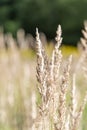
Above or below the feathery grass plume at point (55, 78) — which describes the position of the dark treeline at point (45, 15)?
above

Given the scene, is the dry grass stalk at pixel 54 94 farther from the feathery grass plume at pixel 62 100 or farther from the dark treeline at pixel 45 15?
the dark treeline at pixel 45 15

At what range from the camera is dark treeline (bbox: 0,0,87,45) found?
81.4 ft

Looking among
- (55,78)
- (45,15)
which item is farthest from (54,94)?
(45,15)

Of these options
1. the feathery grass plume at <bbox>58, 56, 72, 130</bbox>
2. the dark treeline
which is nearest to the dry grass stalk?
the feathery grass plume at <bbox>58, 56, 72, 130</bbox>

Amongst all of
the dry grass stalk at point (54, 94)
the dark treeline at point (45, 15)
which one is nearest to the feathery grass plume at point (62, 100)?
the dry grass stalk at point (54, 94)

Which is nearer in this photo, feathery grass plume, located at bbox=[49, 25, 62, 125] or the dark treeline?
feathery grass plume, located at bbox=[49, 25, 62, 125]

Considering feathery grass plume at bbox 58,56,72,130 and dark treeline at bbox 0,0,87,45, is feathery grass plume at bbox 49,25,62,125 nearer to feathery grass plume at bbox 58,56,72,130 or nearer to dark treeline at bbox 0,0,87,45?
feathery grass plume at bbox 58,56,72,130

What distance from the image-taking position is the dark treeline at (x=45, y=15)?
24812 millimetres

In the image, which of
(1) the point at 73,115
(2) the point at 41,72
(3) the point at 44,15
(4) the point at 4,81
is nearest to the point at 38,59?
(2) the point at 41,72

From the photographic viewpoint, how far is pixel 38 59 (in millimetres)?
1766

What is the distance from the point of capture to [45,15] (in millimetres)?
25672

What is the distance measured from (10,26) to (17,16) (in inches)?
86.6

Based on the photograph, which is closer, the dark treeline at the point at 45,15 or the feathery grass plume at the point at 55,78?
the feathery grass plume at the point at 55,78

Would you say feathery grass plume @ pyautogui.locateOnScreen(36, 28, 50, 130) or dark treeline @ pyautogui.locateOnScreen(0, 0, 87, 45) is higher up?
dark treeline @ pyautogui.locateOnScreen(0, 0, 87, 45)
